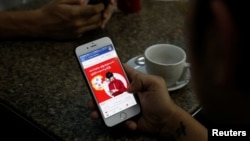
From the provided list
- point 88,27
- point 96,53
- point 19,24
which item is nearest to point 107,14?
point 88,27

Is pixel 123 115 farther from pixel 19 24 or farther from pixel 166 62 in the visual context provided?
pixel 19 24

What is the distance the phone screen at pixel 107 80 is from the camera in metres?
0.92

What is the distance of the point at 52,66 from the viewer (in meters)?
1.15

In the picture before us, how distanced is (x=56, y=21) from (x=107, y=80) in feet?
1.40

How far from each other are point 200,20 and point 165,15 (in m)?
1.02

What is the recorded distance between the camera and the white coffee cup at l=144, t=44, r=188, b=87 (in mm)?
1010

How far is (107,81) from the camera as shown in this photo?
3.10 ft

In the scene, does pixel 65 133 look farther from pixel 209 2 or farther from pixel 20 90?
pixel 209 2

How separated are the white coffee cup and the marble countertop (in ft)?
0.15

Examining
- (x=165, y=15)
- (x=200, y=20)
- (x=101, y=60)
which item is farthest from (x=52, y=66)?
(x=200, y=20)

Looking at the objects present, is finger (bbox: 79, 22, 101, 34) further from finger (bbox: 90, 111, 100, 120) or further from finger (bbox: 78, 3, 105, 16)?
finger (bbox: 90, 111, 100, 120)

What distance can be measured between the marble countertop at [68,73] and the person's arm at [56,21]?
0.09ft
